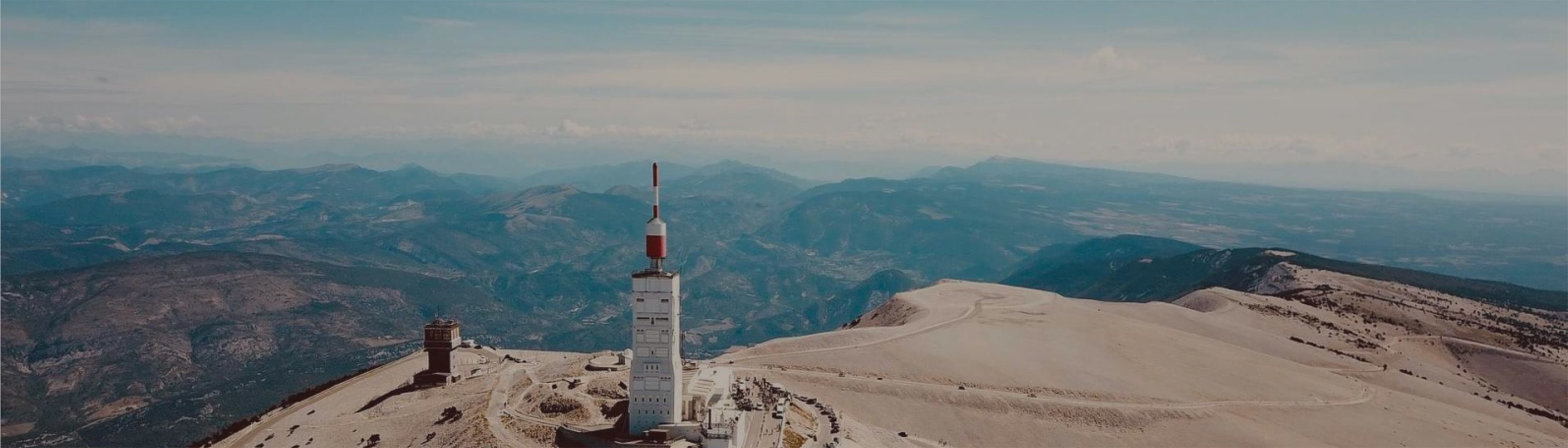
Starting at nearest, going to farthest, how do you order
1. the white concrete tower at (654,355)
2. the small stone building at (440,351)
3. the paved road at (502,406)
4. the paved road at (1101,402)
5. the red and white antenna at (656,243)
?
the white concrete tower at (654,355) → the red and white antenna at (656,243) → the paved road at (502,406) → the paved road at (1101,402) → the small stone building at (440,351)

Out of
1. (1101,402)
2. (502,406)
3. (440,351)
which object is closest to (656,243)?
(502,406)

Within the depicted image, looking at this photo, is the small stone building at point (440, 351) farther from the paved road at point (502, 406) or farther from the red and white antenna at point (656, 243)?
the red and white antenna at point (656, 243)

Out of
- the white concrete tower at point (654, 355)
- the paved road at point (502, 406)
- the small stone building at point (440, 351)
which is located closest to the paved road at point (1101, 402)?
the paved road at point (502, 406)

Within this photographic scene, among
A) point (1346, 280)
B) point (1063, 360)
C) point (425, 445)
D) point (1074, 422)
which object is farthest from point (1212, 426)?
point (1346, 280)

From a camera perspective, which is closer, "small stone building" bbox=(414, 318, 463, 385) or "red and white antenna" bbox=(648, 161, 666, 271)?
"red and white antenna" bbox=(648, 161, 666, 271)

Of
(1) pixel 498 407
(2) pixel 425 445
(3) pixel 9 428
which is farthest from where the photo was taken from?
(3) pixel 9 428

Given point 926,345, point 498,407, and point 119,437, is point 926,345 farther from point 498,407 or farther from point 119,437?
point 119,437

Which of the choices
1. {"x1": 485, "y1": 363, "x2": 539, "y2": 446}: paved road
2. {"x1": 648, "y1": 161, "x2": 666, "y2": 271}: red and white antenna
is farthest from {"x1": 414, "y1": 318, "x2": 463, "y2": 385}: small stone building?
{"x1": 648, "y1": 161, "x2": 666, "y2": 271}: red and white antenna

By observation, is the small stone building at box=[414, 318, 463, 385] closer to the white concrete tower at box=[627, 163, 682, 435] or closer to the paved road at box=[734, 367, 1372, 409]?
the paved road at box=[734, 367, 1372, 409]
